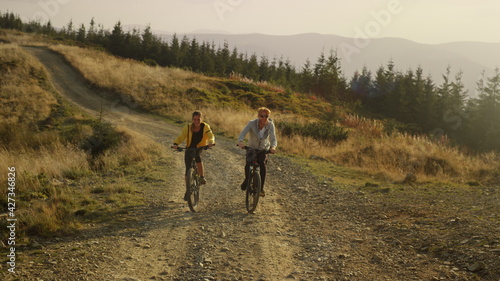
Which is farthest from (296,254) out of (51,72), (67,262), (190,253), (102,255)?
(51,72)

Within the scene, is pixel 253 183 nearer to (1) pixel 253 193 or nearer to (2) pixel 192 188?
(1) pixel 253 193

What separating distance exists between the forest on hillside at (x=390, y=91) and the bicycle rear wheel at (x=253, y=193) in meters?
15.6

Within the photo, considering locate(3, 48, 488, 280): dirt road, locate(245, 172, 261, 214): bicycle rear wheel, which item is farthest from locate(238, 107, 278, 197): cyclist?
locate(3, 48, 488, 280): dirt road

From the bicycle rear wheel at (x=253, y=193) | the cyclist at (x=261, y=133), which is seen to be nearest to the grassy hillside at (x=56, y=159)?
the bicycle rear wheel at (x=253, y=193)

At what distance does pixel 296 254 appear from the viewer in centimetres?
571

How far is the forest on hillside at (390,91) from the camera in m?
39.9

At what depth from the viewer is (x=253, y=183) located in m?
7.81

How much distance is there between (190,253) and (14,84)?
903 inches

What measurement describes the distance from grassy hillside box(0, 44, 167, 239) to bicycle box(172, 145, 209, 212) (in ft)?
4.47

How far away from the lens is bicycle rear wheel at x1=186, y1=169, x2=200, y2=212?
755 cm

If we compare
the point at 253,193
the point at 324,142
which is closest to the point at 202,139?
the point at 253,193

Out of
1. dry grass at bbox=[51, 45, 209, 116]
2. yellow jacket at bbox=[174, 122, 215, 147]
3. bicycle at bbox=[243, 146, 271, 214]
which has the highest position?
dry grass at bbox=[51, 45, 209, 116]

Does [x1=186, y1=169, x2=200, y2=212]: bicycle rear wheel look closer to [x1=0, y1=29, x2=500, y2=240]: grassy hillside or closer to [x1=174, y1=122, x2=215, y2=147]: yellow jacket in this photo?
[x1=174, y1=122, x2=215, y2=147]: yellow jacket

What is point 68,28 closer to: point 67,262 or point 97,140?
point 97,140
